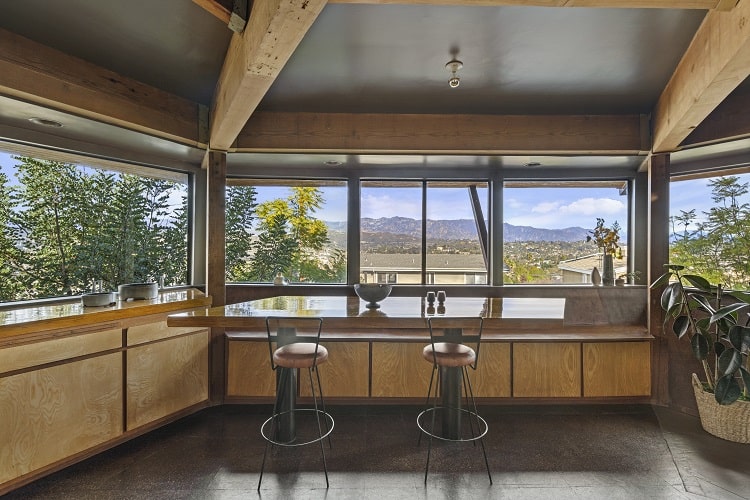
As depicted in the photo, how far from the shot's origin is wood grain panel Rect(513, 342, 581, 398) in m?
3.14

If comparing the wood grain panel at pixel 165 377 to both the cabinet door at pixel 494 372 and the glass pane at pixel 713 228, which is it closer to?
the cabinet door at pixel 494 372

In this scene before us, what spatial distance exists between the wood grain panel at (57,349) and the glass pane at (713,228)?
15.9ft

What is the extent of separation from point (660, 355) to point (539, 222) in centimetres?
167

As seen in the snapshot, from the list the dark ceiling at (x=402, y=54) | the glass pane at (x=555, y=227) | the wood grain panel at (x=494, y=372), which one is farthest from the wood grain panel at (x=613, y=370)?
the dark ceiling at (x=402, y=54)

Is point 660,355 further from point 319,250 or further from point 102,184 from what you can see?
point 102,184

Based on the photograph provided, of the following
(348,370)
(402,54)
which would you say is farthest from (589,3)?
(348,370)

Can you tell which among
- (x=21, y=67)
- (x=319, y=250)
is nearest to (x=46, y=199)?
(x=21, y=67)

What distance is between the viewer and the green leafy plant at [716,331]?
2.46 meters

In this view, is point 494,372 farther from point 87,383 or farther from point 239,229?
point 87,383

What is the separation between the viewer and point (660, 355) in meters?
3.16

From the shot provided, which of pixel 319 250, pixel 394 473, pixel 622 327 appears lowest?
pixel 394 473

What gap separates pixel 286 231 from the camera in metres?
3.97

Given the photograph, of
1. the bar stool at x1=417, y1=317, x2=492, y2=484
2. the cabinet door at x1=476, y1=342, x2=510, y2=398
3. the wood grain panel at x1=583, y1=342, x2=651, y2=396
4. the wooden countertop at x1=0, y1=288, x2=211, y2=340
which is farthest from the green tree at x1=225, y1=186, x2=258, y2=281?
the wood grain panel at x1=583, y1=342, x2=651, y2=396

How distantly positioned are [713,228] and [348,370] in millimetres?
3655
